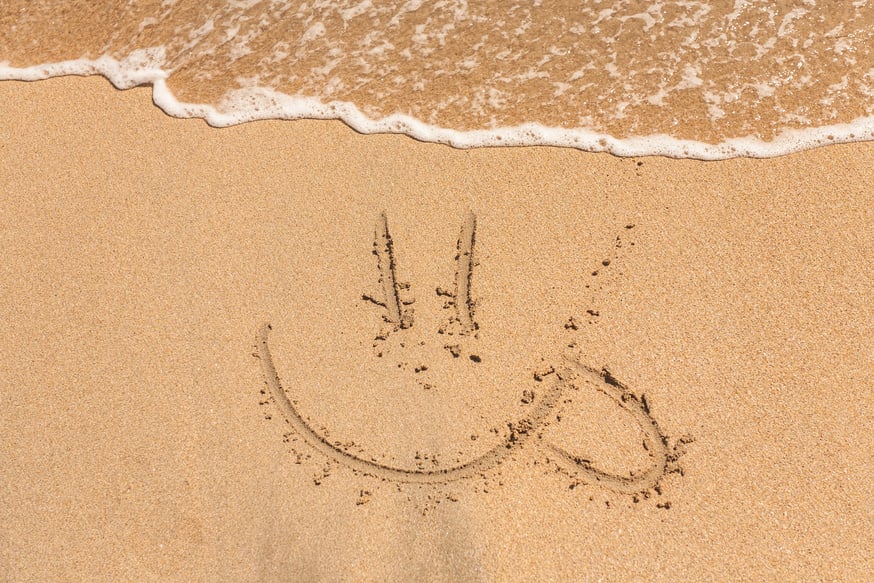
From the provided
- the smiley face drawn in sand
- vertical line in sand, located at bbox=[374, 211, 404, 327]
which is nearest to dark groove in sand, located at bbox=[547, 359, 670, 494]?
the smiley face drawn in sand

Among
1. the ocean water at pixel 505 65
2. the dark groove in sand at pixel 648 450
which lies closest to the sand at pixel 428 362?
the dark groove in sand at pixel 648 450

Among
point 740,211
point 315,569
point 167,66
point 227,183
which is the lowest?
point 315,569

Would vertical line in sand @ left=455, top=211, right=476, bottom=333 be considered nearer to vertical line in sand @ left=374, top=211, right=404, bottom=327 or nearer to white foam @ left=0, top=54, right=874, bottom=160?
vertical line in sand @ left=374, top=211, right=404, bottom=327

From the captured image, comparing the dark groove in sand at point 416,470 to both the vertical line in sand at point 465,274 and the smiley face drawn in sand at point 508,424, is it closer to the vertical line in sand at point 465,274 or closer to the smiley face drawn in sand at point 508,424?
the smiley face drawn in sand at point 508,424

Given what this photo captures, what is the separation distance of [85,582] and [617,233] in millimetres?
2648

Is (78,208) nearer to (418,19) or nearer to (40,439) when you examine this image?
(40,439)

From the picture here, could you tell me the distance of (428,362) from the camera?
2.69 meters

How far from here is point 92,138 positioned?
10.9 feet

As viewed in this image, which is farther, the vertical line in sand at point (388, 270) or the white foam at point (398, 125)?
the white foam at point (398, 125)

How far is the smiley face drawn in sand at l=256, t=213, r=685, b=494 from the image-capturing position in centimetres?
246

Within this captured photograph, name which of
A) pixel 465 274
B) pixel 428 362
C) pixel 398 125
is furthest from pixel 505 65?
pixel 428 362

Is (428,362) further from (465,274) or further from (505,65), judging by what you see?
(505,65)

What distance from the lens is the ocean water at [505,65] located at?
3.23m

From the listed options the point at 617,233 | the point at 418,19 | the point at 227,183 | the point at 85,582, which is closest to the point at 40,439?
the point at 85,582
